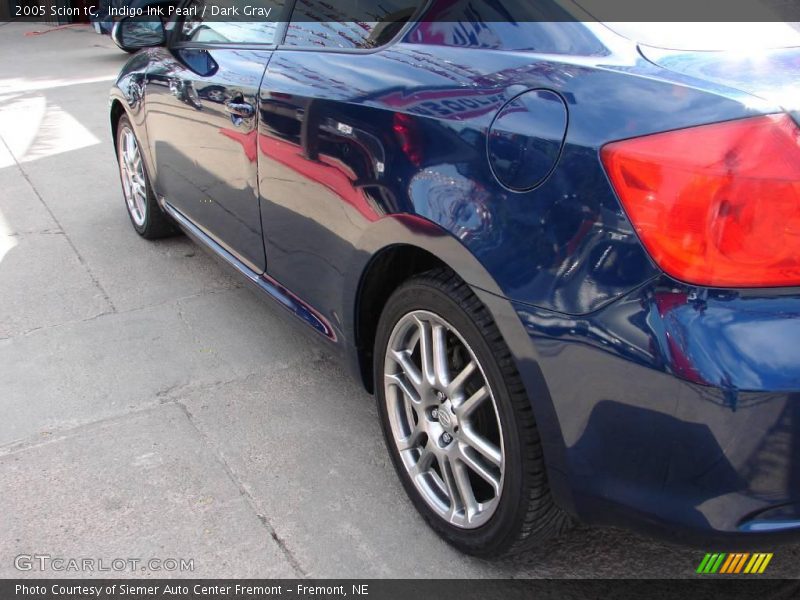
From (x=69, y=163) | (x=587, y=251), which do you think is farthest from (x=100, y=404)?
(x=69, y=163)

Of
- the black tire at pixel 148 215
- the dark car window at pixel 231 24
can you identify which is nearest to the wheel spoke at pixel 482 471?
the dark car window at pixel 231 24

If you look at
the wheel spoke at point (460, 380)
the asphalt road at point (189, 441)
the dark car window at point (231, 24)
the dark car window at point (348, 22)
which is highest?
the dark car window at point (348, 22)

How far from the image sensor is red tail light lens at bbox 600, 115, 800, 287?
57.0 inches

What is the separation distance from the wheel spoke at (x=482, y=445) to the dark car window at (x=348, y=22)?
1.15 metres

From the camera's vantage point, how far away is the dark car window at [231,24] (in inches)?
115

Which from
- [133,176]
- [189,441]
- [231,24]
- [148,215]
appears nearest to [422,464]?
[189,441]

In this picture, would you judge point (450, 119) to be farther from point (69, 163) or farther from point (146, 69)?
point (69, 163)

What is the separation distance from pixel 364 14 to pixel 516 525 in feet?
5.20

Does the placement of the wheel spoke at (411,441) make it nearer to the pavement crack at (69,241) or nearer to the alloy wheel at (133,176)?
the pavement crack at (69,241)

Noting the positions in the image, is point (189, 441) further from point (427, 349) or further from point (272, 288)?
point (427, 349)

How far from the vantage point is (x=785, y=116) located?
1459mm

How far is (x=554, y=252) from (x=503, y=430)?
0.50 m

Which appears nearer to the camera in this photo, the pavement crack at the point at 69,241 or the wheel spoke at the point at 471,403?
the wheel spoke at the point at 471,403

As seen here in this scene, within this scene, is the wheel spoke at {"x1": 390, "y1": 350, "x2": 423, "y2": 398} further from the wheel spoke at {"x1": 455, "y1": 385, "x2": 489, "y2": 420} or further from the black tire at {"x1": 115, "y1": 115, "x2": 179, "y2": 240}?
the black tire at {"x1": 115, "y1": 115, "x2": 179, "y2": 240}
